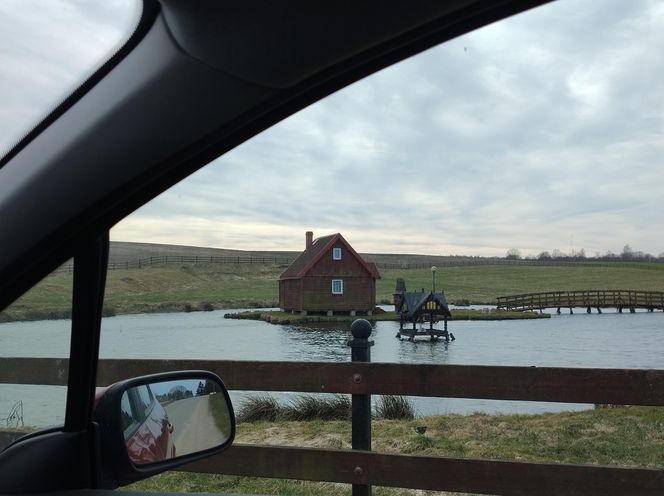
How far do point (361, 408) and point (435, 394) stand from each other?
1.55 ft

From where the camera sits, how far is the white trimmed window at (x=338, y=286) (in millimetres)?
17062

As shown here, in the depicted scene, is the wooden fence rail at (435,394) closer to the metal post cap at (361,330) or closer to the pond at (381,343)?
the metal post cap at (361,330)

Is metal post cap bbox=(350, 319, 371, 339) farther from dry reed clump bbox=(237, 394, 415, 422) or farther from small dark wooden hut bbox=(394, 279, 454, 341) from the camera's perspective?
small dark wooden hut bbox=(394, 279, 454, 341)

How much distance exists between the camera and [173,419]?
1.58 meters

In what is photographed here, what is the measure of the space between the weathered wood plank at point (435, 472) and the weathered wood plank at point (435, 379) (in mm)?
375

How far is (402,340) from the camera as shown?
14.5 m

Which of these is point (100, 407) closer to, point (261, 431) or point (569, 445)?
point (261, 431)

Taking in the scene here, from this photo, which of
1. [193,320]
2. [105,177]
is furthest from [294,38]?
[193,320]

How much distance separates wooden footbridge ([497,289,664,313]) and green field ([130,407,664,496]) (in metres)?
12.8

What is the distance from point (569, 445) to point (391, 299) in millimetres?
13578

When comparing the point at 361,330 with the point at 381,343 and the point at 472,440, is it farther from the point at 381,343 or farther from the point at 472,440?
the point at 381,343

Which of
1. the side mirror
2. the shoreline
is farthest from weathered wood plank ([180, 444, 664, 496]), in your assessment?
the shoreline

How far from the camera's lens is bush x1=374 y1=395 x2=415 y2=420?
271 inches

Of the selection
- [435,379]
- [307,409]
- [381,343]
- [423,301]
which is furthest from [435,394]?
[423,301]
